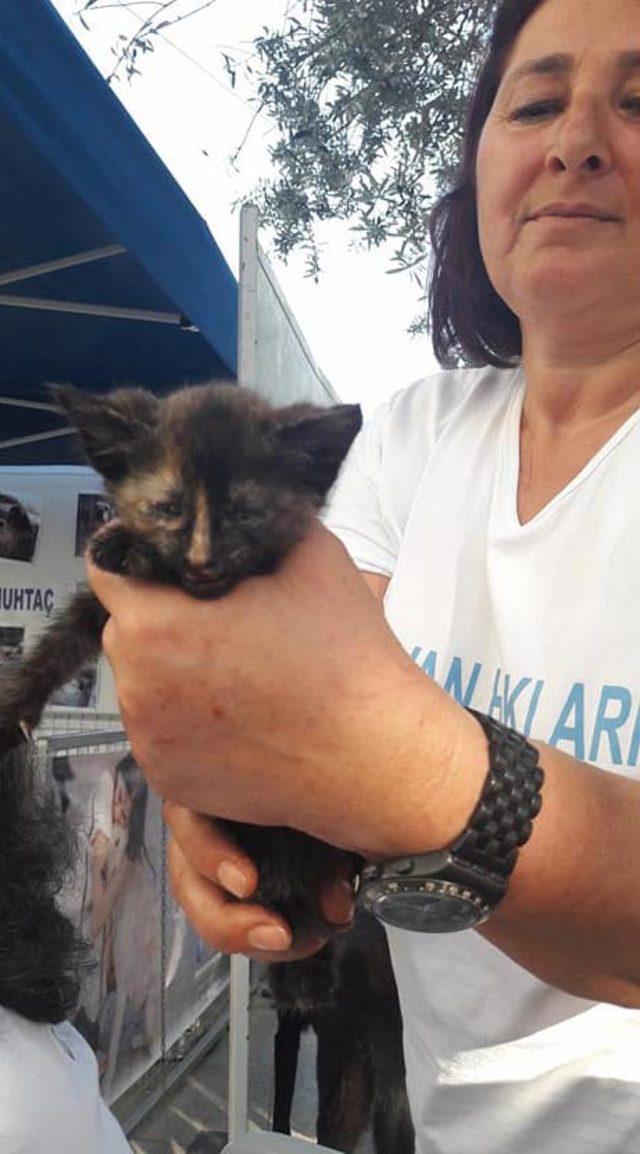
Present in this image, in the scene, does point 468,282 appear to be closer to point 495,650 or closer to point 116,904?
point 495,650

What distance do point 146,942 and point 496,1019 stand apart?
275 centimetres

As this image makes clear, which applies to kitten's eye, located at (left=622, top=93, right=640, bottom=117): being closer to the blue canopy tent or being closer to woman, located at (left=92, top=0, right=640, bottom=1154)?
woman, located at (left=92, top=0, right=640, bottom=1154)

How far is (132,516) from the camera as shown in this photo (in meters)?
1.25

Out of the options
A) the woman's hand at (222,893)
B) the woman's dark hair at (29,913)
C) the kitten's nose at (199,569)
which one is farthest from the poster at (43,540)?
the kitten's nose at (199,569)

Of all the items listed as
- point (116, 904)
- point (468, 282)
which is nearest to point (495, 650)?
point (468, 282)

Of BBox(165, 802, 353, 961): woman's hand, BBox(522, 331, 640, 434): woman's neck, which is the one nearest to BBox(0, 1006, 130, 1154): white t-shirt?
BBox(165, 802, 353, 961): woman's hand

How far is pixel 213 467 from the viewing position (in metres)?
1.24

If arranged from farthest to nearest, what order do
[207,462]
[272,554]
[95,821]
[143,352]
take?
1. [143,352]
2. [95,821]
3. [207,462]
4. [272,554]

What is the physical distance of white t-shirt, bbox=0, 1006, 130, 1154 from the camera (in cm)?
162

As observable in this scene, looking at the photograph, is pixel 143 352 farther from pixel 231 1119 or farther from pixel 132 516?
pixel 132 516

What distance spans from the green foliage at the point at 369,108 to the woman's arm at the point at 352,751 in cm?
236

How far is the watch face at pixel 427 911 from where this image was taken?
0.91 metres

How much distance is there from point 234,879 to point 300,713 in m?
0.34

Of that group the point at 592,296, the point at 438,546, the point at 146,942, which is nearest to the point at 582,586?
the point at 438,546
